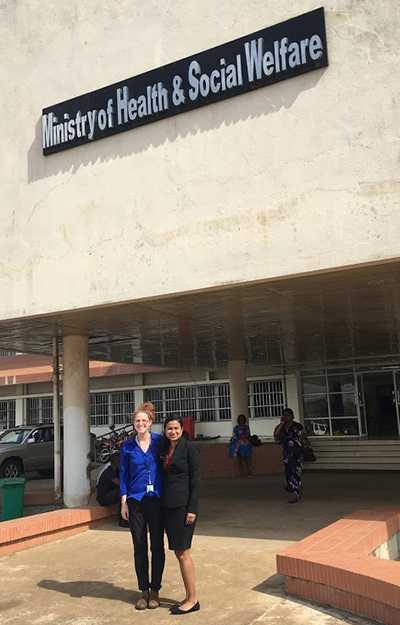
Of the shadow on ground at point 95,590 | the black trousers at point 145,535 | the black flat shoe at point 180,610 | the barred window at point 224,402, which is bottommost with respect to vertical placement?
the shadow on ground at point 95,590

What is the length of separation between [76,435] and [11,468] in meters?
6.94

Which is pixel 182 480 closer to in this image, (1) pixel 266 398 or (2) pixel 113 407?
(1) pixel 266 398

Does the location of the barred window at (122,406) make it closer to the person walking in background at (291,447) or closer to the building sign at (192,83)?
the person walking in background at (291,447)

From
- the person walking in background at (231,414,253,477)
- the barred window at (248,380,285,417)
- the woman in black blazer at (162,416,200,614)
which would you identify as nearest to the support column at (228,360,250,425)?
the person walking in background at (231,414,253,477)

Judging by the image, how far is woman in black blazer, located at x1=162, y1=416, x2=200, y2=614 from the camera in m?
4.76

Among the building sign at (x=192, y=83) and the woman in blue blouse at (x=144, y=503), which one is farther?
the building sign at (x=192, y=83)

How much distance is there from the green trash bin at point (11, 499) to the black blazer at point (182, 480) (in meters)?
5.40

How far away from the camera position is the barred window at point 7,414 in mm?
26250

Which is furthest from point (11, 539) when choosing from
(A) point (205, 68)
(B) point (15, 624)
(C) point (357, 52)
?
(C) point (357, 52)

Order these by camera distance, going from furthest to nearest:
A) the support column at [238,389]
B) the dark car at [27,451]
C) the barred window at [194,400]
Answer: the barred window at [194,400] < the support column at [238,389] < the dark car at [27,451]

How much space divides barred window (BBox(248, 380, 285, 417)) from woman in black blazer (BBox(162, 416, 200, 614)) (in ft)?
49.5

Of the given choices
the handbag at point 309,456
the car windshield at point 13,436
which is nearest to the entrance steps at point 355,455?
the handbag at point 309,456

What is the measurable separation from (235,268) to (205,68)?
2484mm

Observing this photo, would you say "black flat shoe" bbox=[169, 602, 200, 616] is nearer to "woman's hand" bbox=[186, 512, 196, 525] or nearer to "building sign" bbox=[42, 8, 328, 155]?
"woman's hand" bbox=[186, 512, 196, 525]
